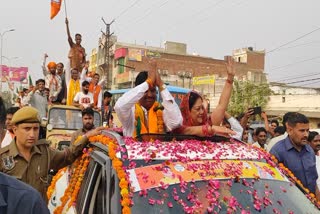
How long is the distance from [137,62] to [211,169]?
55.6 metres

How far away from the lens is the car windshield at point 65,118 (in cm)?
994

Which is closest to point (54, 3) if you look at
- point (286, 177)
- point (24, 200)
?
point (286, 177)

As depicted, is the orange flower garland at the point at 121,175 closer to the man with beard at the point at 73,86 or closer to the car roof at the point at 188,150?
the car roof at the point at 188,150

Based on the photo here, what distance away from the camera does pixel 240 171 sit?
319cm

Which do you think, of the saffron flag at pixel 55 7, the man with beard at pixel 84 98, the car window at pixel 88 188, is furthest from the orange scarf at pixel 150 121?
the saffron flag at pixel 55 7

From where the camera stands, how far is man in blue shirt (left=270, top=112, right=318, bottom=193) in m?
4.38

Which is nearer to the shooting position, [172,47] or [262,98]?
[262,98]

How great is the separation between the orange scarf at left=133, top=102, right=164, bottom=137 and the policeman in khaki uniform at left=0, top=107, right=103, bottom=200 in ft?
2.81

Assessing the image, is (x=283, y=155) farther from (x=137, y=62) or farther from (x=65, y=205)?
(x=137, y=62)

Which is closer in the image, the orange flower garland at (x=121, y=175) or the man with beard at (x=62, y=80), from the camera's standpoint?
Answer: the orange flower garland at (x=121, y=175)

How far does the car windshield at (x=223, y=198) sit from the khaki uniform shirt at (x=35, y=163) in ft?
4.18

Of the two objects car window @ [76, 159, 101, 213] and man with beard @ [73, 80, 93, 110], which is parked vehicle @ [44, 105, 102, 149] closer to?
man with beard @ [73, 80, 93, 110]

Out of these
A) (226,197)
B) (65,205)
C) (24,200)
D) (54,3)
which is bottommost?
(65,205)

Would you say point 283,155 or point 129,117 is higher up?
point 129,117
